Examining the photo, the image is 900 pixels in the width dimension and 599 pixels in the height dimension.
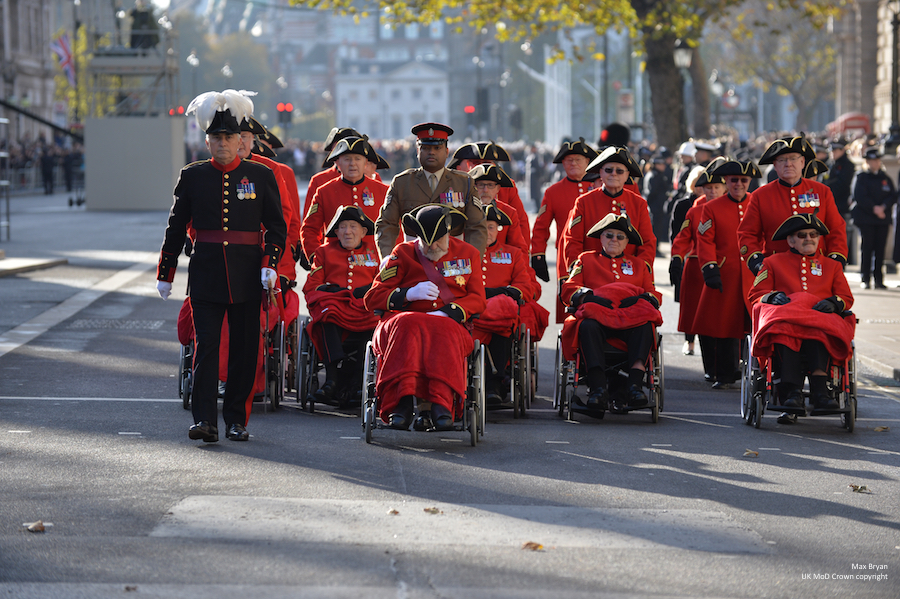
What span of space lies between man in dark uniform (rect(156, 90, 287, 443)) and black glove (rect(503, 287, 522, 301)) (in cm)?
197

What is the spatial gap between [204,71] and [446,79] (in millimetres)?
52848

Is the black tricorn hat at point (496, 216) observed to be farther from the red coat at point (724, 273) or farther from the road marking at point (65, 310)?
the road marking at point (65, 310)

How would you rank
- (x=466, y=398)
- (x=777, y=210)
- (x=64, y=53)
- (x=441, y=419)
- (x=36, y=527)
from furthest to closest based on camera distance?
(x=64, y=53) < (x=777, y=210) < (x=466, y=398) < (x=441, y=419) < (x=36, y=527)

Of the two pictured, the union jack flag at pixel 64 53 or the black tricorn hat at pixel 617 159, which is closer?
the black tricorn hat at pixel 617 159

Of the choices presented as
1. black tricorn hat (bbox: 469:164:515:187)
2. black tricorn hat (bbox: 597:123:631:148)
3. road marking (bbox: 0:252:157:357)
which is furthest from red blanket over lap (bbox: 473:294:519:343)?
black tricorn hat (bbox: 597:123:631:148)

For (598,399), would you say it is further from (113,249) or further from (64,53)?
(64,53)

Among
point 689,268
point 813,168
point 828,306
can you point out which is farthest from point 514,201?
point 828,306

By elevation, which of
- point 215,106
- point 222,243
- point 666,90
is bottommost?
point 222,243

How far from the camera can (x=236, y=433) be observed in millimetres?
8078

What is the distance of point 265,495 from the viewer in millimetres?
6656

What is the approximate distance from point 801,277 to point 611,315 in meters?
1.28

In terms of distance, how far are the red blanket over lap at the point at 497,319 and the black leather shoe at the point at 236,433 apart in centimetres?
178

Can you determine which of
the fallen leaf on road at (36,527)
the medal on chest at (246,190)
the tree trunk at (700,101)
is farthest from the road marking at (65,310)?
the tree trunk at (700,101)

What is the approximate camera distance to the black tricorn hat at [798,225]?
9.09 m
